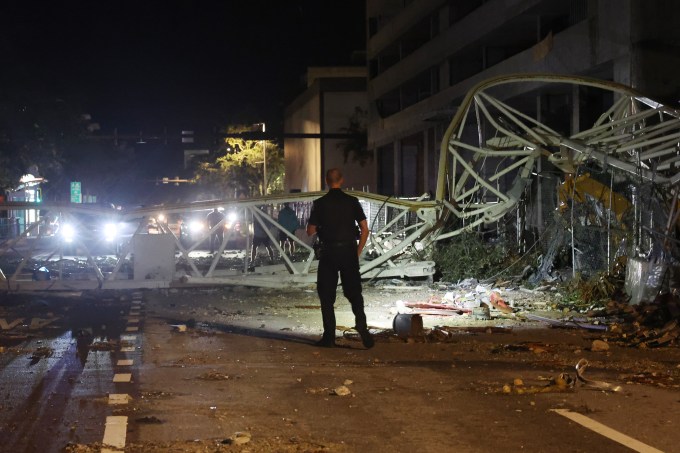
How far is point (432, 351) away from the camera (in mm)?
10633


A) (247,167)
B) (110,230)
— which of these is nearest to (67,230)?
(110,230)

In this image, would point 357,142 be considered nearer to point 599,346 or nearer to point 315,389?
point 599,346

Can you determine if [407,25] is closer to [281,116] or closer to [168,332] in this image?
[168,332]

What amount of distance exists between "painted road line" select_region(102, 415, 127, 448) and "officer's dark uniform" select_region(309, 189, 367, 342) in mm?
3763

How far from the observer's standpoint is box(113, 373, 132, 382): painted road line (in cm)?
870

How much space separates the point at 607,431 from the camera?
21.8 ft

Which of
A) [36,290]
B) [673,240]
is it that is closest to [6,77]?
[36,290]

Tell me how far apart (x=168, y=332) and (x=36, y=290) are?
601 cm

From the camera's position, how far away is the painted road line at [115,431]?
6273mm

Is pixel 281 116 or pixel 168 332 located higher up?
pixel 281 116

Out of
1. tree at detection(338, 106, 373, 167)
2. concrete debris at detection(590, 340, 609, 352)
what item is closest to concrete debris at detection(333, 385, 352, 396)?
concrete debris at detection(590, 340, 609, 352)

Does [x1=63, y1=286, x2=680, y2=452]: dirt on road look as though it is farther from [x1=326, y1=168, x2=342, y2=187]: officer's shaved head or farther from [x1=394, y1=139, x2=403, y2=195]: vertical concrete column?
[x1=394, y1=139, x2=403, y2=195]: vertical concrete column

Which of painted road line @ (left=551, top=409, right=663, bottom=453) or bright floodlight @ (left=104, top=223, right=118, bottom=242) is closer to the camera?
painted road line @ (left=551, top=409, right=663, bottom=453)

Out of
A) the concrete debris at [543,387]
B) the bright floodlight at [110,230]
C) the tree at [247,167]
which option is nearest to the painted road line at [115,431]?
the concrete debris at [543,387]
